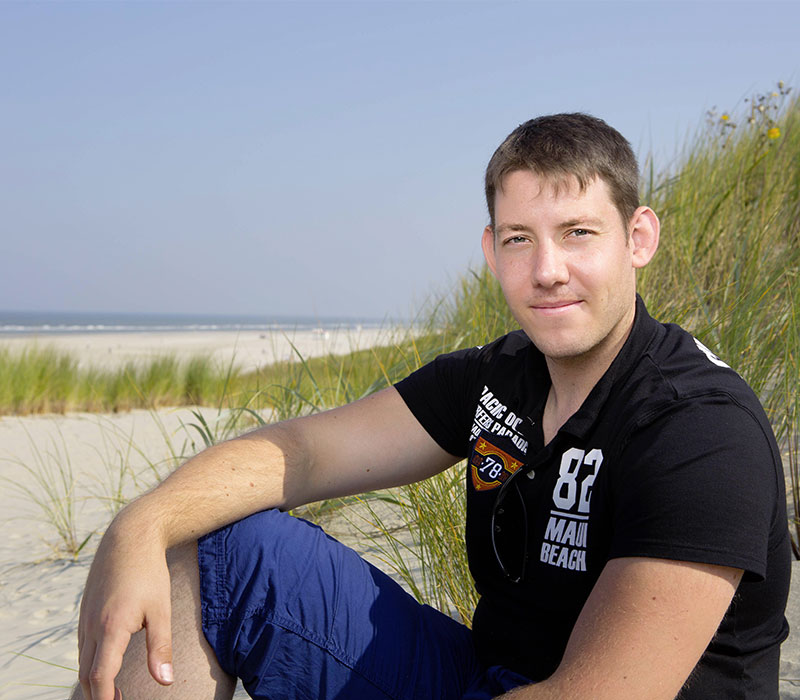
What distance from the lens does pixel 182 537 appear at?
4.42 ft

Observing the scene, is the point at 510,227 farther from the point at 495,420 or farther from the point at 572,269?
the point at 495,420

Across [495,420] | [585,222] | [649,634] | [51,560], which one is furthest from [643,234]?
[51,560]

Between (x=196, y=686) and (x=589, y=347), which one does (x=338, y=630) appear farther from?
(x=589, y=347)

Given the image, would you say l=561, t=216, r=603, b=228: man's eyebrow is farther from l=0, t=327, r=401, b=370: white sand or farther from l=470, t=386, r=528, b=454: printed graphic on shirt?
l=0, t=327, r=401, b=370: white sand

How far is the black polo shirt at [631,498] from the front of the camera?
988 mm

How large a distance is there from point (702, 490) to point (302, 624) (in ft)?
2.25

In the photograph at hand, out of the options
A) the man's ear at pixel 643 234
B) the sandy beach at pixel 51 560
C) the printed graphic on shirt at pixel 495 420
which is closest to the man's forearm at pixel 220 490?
the printed graphic on shirt at pixel 495 420

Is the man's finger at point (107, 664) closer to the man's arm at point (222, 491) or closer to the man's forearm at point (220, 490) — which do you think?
the man's arm at point (222, 491)

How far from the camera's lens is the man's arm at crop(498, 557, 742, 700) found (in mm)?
963

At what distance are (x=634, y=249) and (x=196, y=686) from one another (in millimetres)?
1105

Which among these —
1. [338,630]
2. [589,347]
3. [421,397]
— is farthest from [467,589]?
[589,347]

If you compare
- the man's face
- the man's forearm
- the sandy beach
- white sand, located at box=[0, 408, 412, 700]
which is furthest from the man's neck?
white sand, located at box=[0, 408, 412, 700]

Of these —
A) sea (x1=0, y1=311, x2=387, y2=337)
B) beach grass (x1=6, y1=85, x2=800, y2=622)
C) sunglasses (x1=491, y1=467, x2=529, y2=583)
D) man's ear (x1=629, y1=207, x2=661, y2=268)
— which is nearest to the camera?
sunglasses (x1=491, y1=467, x2=529, y2=583)

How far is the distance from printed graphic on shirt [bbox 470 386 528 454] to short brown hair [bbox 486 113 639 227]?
1.38 feet
